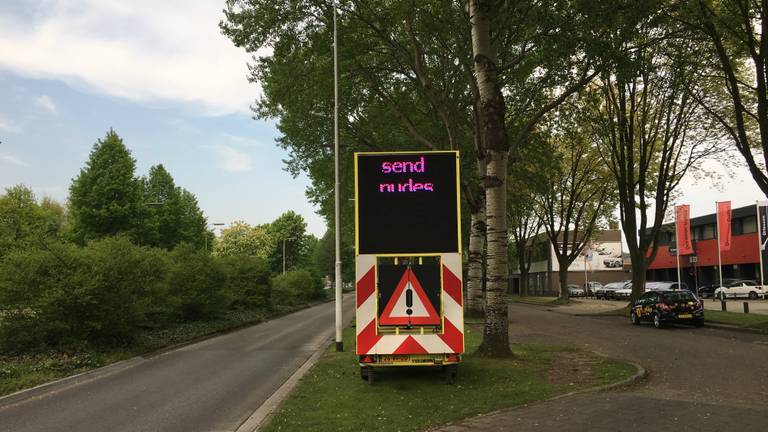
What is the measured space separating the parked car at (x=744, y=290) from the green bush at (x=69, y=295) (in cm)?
4280

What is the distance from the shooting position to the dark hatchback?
21.6 metres

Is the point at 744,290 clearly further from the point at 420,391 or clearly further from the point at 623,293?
the point at 420,391

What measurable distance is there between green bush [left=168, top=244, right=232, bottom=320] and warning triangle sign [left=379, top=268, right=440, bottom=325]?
12597 mm

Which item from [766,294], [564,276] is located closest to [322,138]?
[564,276]

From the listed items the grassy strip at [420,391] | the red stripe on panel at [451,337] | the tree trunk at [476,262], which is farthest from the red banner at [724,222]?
the red stripe on panel at [451,337]

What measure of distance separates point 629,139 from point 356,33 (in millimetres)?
14628

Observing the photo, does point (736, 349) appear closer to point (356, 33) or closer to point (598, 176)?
point (356, 33)

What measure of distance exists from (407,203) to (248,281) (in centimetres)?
2210

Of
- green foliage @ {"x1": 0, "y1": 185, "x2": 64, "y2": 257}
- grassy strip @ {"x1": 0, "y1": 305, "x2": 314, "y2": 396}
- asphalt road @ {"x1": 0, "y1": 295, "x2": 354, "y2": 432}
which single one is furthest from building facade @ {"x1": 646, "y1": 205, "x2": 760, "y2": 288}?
green foliage @ {"x1": 0, "y1": 185, "x2": 64, "y2": 257}

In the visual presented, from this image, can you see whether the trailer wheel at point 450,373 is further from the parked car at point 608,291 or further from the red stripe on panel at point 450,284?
the parked car at point 608,291

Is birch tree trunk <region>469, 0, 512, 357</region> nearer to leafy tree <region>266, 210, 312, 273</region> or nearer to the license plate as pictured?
the license plate

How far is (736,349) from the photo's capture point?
14.1 metres

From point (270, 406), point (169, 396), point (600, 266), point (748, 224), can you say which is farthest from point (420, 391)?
point (600, 266)

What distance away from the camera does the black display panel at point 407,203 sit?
936 centimetres
